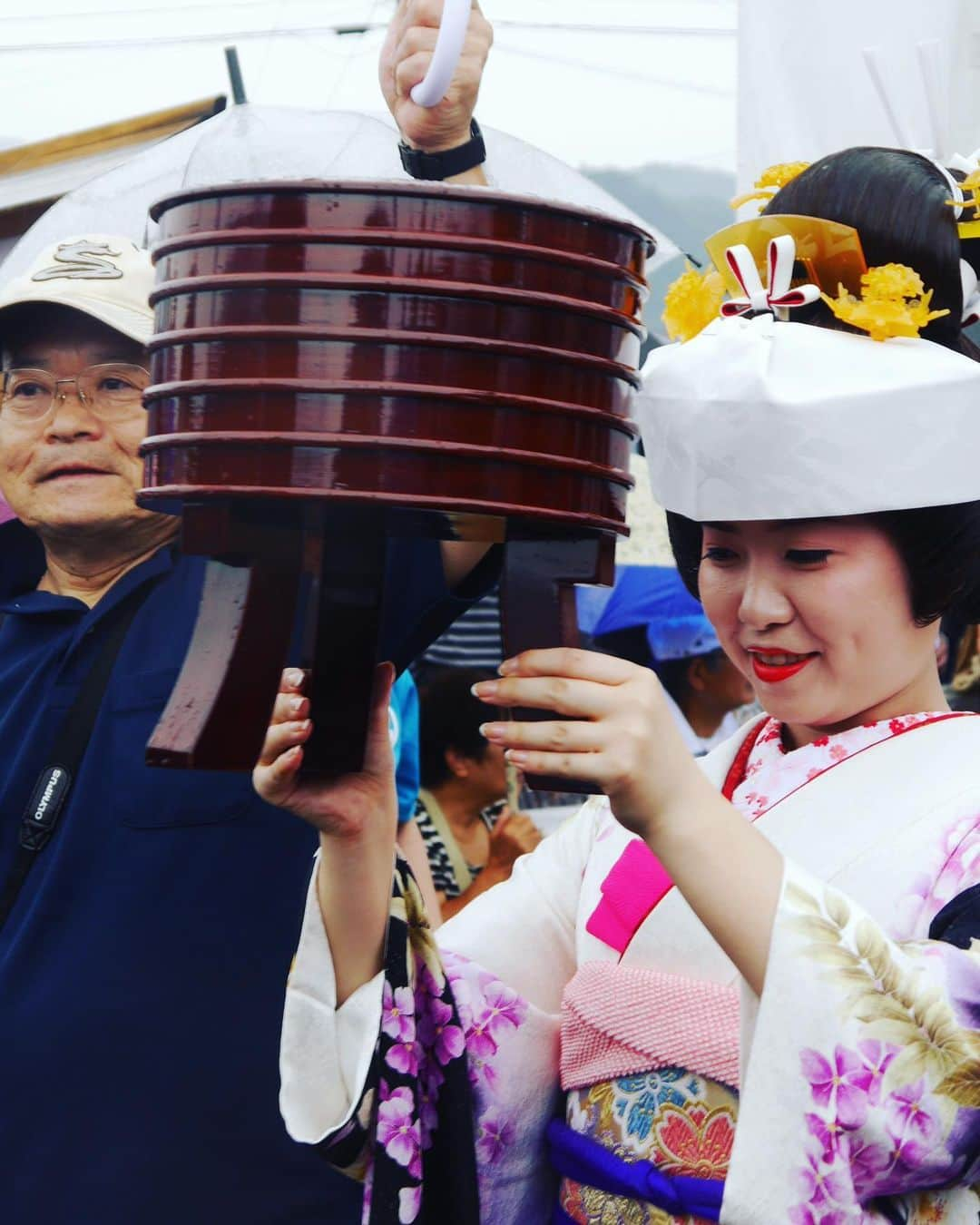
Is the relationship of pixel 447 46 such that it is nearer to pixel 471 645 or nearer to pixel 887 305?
pixel 887 305

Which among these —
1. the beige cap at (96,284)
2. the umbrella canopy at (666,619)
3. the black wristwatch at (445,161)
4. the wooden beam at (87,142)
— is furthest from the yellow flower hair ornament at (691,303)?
the wooden beam at (87,142)

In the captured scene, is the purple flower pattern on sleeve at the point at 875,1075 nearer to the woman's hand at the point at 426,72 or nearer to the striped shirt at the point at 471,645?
the woman's hand at the point at 426,72

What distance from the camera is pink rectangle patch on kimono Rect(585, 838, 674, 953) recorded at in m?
1.99

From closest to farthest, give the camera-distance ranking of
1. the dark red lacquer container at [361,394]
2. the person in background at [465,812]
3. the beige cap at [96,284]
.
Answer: the dark red lacquer container at [361,394], the beige cap at [96,284], the person in background at [465,812]

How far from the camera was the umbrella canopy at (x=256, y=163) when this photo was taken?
3.93 metres

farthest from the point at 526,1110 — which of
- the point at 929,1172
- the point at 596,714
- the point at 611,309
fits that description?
the point at 611,309

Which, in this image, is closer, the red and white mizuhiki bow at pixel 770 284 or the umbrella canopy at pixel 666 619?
the red and white mizuhiki bow at pixel 770 284

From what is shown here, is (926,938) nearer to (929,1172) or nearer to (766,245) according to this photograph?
(929,1172)

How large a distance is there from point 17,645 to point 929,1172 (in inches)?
62.6

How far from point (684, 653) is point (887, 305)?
3.34 metres

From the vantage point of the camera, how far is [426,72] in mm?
1738

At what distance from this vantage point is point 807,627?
1.84 m

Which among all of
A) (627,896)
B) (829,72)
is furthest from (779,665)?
(829,72)

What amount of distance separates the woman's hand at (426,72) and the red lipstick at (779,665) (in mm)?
691
